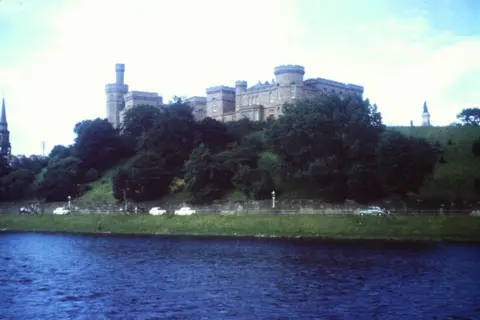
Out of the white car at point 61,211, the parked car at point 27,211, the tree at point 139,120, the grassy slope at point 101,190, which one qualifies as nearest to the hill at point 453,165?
the grassy slope at point 101,190

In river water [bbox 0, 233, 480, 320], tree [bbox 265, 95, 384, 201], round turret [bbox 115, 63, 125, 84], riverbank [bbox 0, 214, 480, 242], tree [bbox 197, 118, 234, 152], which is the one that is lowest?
river water [bbox 0, 233, 480, 320]

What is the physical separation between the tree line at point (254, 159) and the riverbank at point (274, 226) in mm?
8360

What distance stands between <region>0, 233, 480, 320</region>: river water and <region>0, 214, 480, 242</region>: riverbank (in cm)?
484

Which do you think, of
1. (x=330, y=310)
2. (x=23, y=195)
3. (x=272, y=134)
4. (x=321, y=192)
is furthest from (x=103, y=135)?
(x=330, y=310)

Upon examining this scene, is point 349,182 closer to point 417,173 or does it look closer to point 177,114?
point 417,173

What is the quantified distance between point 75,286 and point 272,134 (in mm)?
44981

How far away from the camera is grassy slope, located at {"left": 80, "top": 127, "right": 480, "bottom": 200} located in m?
74.8

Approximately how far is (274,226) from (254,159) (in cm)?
2349

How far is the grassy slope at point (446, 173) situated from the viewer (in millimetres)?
74750

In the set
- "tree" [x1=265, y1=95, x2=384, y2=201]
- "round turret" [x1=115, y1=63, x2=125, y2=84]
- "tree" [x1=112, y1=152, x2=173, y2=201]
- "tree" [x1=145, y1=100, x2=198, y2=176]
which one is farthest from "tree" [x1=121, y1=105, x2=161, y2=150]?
"tree" [x1=265, y1=95, x2=384, y2=201]

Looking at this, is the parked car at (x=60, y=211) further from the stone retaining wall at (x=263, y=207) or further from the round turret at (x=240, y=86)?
the round turret at (x=240, y=86)

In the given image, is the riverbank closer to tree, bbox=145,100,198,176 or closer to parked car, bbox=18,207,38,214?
parked car, bbox=18,207,38,214

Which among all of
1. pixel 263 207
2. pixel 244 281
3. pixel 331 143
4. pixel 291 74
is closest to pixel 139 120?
pixel 291 74

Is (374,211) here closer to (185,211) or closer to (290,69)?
(185,211)
